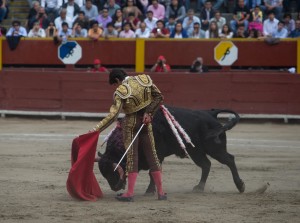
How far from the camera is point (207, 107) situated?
17.0 meters

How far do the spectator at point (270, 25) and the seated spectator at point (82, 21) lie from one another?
3.41 metres

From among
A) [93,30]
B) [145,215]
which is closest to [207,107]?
[93,30]

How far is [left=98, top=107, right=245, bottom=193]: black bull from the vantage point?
859 centimetres

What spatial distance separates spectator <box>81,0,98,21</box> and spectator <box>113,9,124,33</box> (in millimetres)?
440

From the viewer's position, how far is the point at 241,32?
1758cm

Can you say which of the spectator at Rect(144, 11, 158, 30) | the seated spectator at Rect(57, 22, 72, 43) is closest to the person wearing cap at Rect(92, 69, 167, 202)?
the spectator at Rect(144, 11, 158, 30)

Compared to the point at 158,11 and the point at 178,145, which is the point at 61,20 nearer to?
the point at 158,11

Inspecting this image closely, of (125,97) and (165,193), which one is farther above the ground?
(125,97)

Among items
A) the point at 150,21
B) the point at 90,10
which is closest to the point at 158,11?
the point at 150,21

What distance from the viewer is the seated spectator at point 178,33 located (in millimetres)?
17562

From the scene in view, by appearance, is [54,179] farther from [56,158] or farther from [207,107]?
[207,107]

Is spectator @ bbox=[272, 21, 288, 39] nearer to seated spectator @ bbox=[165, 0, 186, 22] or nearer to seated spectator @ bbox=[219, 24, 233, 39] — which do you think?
seated spectator @ bbox=[219, 24, 233, 39]

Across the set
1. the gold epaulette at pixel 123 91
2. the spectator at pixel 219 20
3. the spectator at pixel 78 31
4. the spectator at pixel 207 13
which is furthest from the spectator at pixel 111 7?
the gold epaulette at pixel 123 91

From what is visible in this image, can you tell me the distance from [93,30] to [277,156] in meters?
6.59
